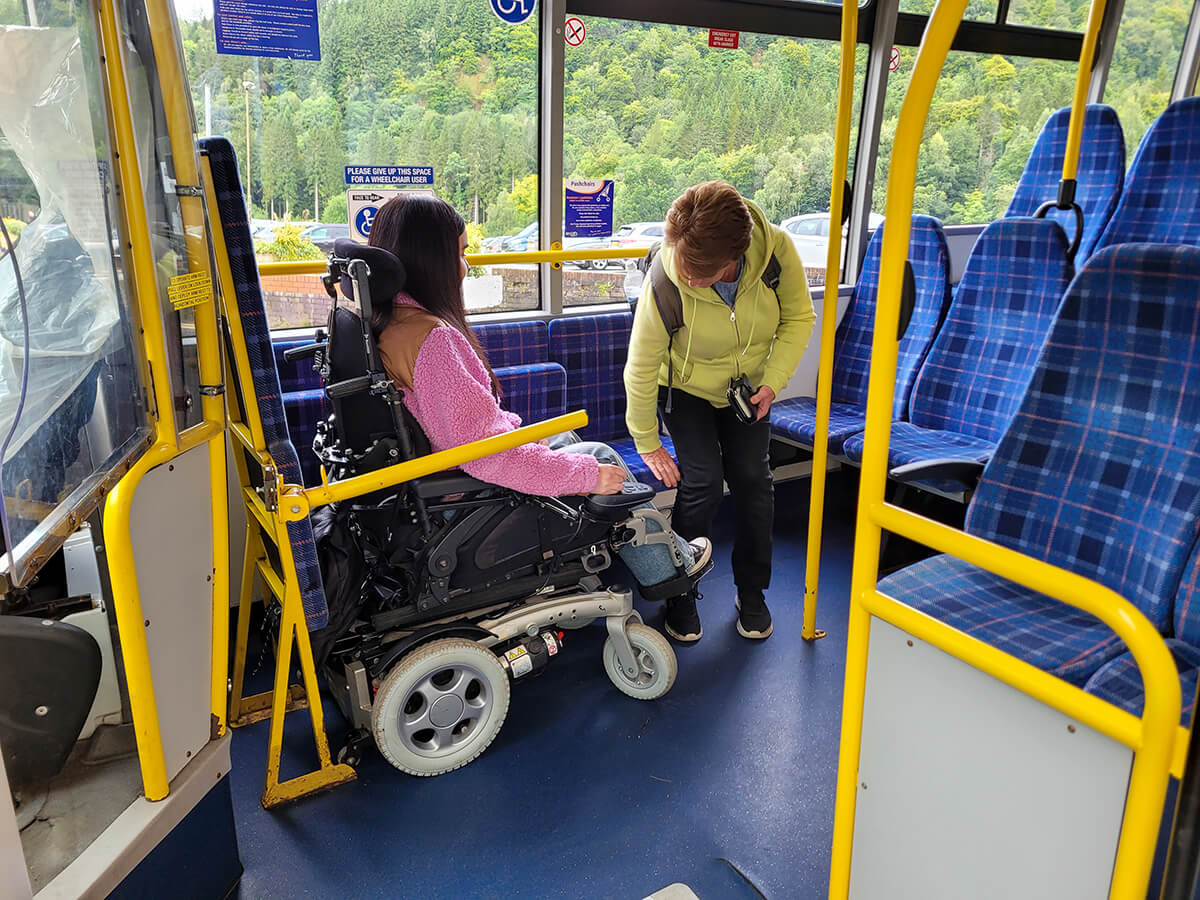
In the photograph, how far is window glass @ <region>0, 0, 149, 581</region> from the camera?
125cm

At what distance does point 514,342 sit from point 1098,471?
2.32 meters

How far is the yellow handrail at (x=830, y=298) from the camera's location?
2.40 meters

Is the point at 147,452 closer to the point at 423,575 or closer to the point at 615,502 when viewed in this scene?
the point at 423,575

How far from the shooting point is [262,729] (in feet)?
8.44

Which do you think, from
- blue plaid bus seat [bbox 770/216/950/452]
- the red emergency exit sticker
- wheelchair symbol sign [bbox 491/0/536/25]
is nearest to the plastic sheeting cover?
wheelchair symbol sign [bbox 491/0/536/25]

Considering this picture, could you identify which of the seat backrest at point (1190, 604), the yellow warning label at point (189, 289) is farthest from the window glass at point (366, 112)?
the seat backrest at point (1190, 604)

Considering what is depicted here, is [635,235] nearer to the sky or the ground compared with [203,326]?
nearer to the sky

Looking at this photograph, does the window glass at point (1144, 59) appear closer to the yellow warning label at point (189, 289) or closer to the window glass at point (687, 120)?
the window glass at point (687, 120)

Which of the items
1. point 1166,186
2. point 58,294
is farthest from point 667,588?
point 1166,186

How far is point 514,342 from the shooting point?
3721 millimetres

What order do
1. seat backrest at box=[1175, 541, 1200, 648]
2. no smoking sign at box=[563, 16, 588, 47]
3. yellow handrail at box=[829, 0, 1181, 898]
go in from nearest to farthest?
yellow handrail at box=[829, 0, 1181, 898], seat backrest at box=[1175, 541, 1200, 648], no smoking sign at box=[563, 16, 588, 47]

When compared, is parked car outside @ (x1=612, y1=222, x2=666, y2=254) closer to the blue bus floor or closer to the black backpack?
the black backpack

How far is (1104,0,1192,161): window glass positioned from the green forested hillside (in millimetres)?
692

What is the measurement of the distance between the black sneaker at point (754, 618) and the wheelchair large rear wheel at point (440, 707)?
1060mm
